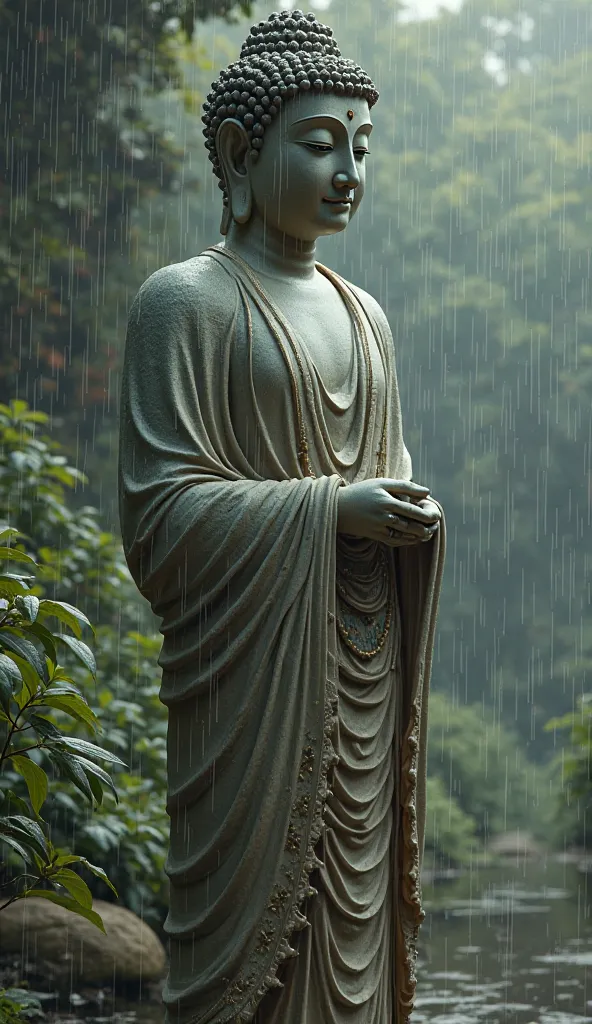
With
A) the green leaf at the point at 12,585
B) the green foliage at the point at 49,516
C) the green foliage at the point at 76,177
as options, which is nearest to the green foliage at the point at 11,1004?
the green leaf at the point at 12,585

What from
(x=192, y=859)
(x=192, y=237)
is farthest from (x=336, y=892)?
(x=192, y=237)

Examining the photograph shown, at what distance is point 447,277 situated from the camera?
18.6 m

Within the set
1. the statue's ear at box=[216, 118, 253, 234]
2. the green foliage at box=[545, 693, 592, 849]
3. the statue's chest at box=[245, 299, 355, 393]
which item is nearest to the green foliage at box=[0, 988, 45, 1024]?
the statue's chest at box=[245, 299, 355, 393]

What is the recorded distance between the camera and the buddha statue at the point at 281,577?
9.47 ft

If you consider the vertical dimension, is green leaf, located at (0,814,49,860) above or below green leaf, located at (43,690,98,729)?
below

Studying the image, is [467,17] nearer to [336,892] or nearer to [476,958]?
[476,958]

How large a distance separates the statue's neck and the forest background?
487 centimetres

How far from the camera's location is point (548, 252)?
18609 millimetres

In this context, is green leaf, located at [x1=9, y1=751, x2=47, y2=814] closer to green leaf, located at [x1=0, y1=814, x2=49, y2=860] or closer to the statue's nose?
green leaf, located at [x1=0, y1=814, x2=49, y2=860]

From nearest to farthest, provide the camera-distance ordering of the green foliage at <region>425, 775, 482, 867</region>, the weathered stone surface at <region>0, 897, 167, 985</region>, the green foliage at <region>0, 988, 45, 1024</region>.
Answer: the green foliage at <region>0, 988, 45, 1024</region> → the weathered stone surface at <region>0, 897, 167, 985</region> → the green foliage at <region>425, 775, 482, 867</region>

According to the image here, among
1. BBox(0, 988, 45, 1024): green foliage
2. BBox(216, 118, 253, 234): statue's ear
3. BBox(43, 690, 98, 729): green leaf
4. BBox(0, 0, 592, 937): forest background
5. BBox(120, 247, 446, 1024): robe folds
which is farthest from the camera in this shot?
BBox(0, 0, 592, 937): forest background

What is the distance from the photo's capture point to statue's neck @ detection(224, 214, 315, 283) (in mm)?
3260

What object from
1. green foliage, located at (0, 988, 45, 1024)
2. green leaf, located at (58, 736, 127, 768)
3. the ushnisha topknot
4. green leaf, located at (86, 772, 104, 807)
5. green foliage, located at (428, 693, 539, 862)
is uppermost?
the ushnisha topknot

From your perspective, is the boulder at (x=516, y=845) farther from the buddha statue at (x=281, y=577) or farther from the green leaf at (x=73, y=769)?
the green leaf at (x=73, y=769)
